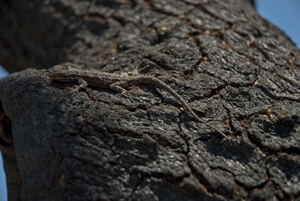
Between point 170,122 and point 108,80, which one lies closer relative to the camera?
point 170,122

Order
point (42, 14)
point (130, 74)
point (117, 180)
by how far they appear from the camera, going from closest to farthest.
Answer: point (117, 180)
point (130, 74)
point (42, 14)

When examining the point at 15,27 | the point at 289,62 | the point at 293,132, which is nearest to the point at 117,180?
the point at 293,132

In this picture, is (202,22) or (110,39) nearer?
(202,22)

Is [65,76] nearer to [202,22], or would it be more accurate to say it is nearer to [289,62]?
[202,22]

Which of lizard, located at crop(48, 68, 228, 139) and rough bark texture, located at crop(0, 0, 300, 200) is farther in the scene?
lizard, located at crop(48, 68, 228, 139)
